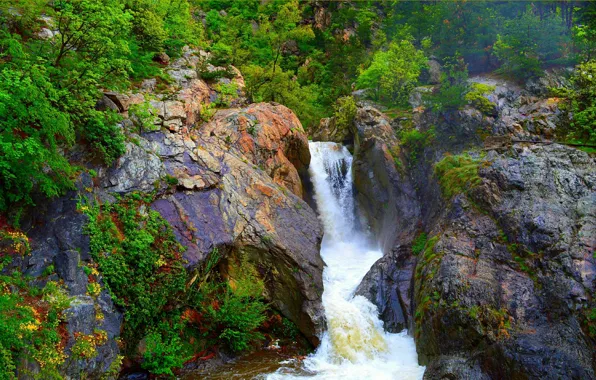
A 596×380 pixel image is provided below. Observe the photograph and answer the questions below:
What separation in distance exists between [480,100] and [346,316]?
44.0 feet

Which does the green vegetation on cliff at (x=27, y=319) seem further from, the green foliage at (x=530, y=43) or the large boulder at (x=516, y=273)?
the green foliage at (x=530, y=43)

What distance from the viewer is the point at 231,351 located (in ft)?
45.1

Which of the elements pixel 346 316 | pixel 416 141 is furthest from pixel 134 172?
pixel 416 141

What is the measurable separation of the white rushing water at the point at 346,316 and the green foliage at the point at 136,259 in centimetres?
412

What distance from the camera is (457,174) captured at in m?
16.9

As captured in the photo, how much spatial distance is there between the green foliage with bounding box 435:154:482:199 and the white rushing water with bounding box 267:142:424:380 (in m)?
5.38

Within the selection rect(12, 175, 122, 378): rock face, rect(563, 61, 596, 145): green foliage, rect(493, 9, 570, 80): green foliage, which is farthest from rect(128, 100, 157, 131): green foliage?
rect(493, 9, 570, 80): green foliage

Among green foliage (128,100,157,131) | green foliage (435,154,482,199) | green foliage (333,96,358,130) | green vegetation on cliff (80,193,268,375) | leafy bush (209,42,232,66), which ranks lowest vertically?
green vegetation on cliff (80,193,268,375)

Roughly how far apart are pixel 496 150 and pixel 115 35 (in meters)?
15.0

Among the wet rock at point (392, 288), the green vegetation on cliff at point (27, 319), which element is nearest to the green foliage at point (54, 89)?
the green vegetation on cliff at point (27, 319)

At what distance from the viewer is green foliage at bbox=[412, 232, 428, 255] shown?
1744 cm

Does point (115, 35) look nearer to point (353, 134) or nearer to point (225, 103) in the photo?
point (225, 103)

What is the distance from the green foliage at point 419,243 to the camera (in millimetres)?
17438

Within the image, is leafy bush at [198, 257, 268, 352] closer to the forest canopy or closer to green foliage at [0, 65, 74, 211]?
the forest canopy
